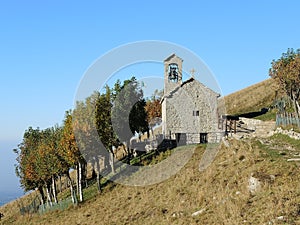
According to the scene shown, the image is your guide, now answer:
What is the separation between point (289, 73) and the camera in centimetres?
4409

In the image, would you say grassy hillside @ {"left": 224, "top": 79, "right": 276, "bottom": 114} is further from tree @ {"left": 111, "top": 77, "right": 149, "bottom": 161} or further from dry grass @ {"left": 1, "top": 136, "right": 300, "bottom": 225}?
dry grass @ {"left": 1, "top": 136, "right": 300, "bottom": 225}

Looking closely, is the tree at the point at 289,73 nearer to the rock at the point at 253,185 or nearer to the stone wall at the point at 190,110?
the stone wall at the point at 190,110

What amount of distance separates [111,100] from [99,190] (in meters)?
11.8

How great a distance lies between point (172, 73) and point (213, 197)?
99.8 feet

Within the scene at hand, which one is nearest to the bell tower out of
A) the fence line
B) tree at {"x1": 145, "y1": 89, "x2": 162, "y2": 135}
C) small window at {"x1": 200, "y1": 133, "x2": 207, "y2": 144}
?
small window at {"x1": 200, "y1": 133, "x2": 207, "y2": 144}

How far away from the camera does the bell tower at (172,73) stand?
50.6m

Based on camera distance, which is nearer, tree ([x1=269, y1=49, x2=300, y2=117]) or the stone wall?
tree ([x1=269, y1=49, x2=300, y2=117])

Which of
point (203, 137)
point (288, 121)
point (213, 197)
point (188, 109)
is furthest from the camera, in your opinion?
point (188, 109)

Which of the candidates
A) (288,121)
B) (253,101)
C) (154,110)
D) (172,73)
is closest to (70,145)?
(172,73)

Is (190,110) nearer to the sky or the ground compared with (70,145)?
nearer to the sky

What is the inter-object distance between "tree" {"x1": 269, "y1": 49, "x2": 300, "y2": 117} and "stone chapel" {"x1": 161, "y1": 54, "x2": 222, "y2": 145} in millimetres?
9785

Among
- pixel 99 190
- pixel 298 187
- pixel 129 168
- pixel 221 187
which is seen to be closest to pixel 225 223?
pixel 298 187

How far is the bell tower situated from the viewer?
5062 cm

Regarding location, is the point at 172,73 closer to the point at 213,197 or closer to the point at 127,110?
the point at 127,110
